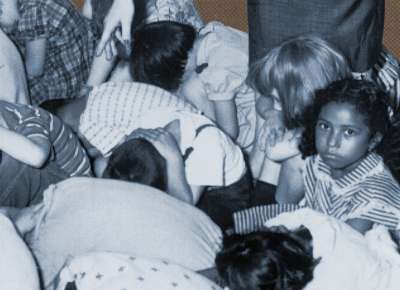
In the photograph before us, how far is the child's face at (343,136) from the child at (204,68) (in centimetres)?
68

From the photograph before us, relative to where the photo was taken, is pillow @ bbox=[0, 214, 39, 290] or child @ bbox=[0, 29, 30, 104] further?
child @ bbox=[0, 29, 30, 104]

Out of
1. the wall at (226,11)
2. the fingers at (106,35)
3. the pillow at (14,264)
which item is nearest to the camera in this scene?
the pillow at (14,264)

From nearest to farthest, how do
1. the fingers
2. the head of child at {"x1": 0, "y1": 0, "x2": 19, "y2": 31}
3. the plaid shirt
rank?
the head of child at {"x1": 0, "y1": 0, "x2": 19, "y2": 31}, the plaid shirt, the fingers

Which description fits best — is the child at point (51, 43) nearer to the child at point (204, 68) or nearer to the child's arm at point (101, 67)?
the child's arm at point (101, 67)

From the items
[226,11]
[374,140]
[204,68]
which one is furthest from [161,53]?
[226,11]

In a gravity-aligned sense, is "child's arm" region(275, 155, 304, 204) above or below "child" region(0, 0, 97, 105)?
below

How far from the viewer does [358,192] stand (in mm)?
1907

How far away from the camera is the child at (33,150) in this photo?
6.45ft

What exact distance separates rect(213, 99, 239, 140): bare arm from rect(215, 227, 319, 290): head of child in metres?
1.09

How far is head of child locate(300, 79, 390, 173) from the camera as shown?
189 centimetres

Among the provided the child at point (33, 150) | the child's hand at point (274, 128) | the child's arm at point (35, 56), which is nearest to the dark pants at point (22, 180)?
the child at point (33, 150)

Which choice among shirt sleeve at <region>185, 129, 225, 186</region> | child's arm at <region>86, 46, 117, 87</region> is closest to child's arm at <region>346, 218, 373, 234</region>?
shirt sleeve at <region>185, 129, 225, 186</region>

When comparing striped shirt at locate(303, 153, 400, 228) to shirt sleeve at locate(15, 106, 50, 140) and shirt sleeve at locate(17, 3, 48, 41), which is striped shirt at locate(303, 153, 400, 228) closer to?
shirt sleeve at locate(15, 106, 50, 140)

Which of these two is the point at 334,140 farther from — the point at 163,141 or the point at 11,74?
the point at 11,74
